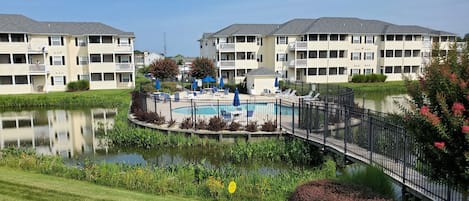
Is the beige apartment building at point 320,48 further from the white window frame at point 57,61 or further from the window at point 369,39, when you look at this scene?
the white window frame at point 57,61

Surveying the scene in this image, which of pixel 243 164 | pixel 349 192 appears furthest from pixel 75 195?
pixel 243 164

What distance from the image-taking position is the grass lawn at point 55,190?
9.06 m

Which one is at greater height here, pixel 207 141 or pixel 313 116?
pixel 313 116

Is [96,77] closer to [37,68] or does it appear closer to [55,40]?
[55,40]

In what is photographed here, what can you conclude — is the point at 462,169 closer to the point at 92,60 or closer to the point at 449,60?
the point at 449,60

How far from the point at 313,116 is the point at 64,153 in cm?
1229

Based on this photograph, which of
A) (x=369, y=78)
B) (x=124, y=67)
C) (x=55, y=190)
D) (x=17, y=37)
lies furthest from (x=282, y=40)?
(x=55, y=190)

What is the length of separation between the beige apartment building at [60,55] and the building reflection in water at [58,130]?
1407 cm

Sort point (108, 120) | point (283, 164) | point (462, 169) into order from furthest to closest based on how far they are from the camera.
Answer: point (108, 120) → point (283, 164) → point (462, 169)

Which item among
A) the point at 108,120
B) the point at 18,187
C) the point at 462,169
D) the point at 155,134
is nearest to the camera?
the point at 462,169

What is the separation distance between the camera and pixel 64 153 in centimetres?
1792

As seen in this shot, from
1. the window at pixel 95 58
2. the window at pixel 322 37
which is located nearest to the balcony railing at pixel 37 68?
the window at pixel 95 58

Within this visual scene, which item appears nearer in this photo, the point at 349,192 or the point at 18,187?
the point at 349,192

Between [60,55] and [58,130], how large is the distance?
1044 inches
